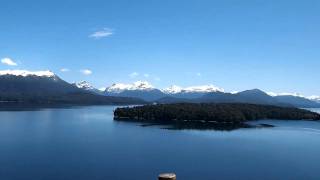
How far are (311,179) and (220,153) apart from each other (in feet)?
88.1

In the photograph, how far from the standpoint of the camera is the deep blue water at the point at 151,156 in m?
69.9

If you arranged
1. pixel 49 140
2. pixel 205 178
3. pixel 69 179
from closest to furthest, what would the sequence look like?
pixel 69 179 → pixel 205 178 → pixel 49 140

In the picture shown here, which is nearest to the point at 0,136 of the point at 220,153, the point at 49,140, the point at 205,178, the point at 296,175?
the point at 49,140

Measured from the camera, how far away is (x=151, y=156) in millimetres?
87750

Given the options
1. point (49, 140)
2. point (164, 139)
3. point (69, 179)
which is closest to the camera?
point (69, 179)

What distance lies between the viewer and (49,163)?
75.1 m

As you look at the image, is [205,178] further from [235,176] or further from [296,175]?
[296,175]

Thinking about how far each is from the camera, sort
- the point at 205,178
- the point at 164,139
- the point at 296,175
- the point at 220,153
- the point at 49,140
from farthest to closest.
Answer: the point at 164,139 → the point at 49,140 → the point at 220,153 → the point at 296,175 → the point at 205,178

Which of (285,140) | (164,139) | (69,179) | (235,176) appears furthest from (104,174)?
(285,140)

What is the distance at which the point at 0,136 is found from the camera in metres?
113

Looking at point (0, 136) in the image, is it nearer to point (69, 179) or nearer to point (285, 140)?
point (69, 179)

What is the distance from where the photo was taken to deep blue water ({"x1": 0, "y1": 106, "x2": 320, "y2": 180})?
6994cm

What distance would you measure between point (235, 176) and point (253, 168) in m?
8.26

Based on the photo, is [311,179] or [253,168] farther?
[253,168]
